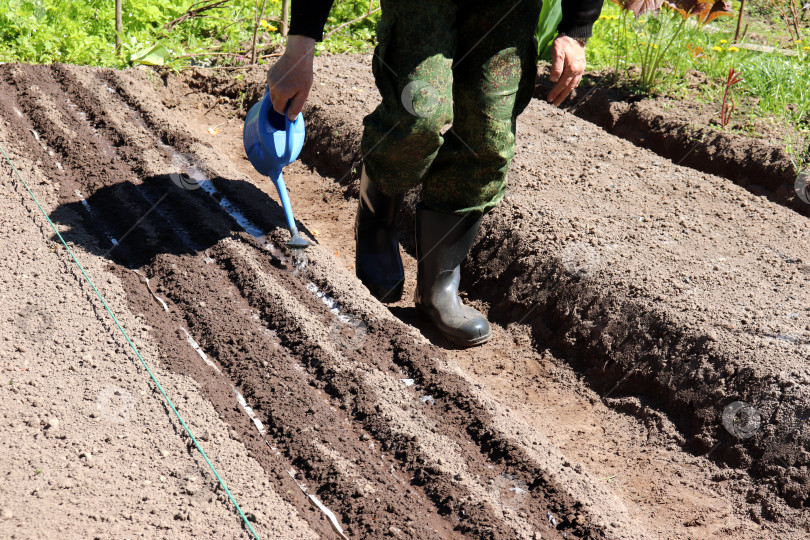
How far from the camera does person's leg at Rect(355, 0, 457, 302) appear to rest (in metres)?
2.01

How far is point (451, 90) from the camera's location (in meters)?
2.12

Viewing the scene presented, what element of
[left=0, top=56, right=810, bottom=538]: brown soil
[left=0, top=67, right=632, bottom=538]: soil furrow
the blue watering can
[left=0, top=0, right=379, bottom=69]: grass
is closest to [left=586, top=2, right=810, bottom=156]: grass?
[left=0, top=56, right=810, bottom=538]: brown soil

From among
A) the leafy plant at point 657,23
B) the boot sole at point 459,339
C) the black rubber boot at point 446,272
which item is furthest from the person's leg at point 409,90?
the leafy plant at point 657,23

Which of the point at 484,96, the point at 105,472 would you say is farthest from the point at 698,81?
the point at 105,472

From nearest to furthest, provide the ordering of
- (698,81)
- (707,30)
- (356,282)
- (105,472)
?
(105,472), (356,282), (698,81), (707,30)

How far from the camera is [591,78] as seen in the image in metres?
4.47

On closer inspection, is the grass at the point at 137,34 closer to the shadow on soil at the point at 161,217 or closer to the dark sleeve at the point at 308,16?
the shadow on soil at the point at 161,217

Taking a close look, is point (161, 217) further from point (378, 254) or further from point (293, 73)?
point (293, 73)

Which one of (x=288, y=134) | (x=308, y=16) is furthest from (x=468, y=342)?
(x=308, y=16)

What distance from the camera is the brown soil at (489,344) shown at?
1.77 metres

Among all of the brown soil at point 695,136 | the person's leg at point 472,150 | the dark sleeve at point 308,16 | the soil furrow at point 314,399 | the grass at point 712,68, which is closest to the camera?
the soil furrow at point 314,399

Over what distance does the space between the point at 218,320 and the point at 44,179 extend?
1078 millimetres

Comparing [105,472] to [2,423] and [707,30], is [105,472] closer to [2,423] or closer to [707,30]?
[2,423]

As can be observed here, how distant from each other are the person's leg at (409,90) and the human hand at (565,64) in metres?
0.31
